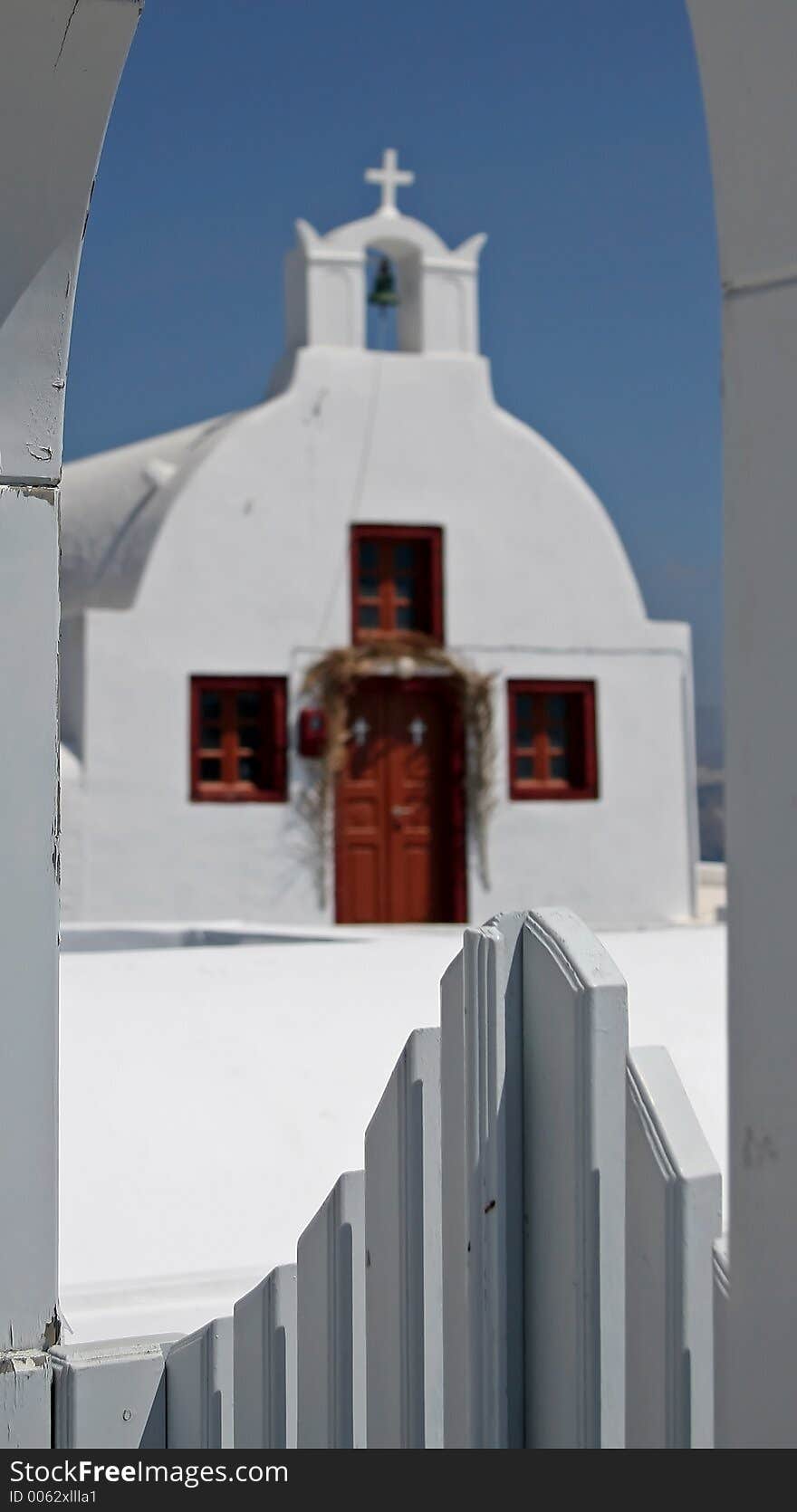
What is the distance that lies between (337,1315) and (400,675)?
40.6 feet

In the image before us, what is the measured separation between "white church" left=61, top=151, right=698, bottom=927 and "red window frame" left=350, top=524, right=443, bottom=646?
0.02m

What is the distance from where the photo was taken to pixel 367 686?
47.3ft

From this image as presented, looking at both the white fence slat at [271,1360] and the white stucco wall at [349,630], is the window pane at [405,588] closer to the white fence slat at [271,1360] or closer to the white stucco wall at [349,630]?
the white stucco wall at [349,630]

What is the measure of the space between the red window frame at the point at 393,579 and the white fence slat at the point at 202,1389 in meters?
12.1

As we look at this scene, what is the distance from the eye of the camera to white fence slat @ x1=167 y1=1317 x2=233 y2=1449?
2.32 meters

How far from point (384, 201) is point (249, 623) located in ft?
13.2

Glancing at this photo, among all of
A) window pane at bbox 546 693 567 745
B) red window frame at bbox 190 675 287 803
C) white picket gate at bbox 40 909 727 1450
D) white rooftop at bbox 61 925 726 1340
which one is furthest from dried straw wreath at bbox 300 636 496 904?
white picket gate at bbox 40 909 727 1450

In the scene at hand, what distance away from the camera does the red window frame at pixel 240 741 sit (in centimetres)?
1389

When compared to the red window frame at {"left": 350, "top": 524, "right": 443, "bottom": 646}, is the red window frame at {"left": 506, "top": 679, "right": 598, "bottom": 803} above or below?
below

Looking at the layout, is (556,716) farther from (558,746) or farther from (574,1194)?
(574,1194)

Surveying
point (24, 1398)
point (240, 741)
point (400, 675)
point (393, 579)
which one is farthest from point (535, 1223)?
point (393, 579)

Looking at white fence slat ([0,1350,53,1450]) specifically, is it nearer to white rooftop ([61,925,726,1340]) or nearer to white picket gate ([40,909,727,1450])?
white rooftop ([61,925,726,1340])

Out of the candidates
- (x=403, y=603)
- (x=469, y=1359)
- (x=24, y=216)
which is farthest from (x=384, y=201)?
(x=469, y=1359)

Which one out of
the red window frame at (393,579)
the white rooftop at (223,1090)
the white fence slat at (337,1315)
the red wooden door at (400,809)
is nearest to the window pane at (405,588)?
the red window frame at (393,579)
